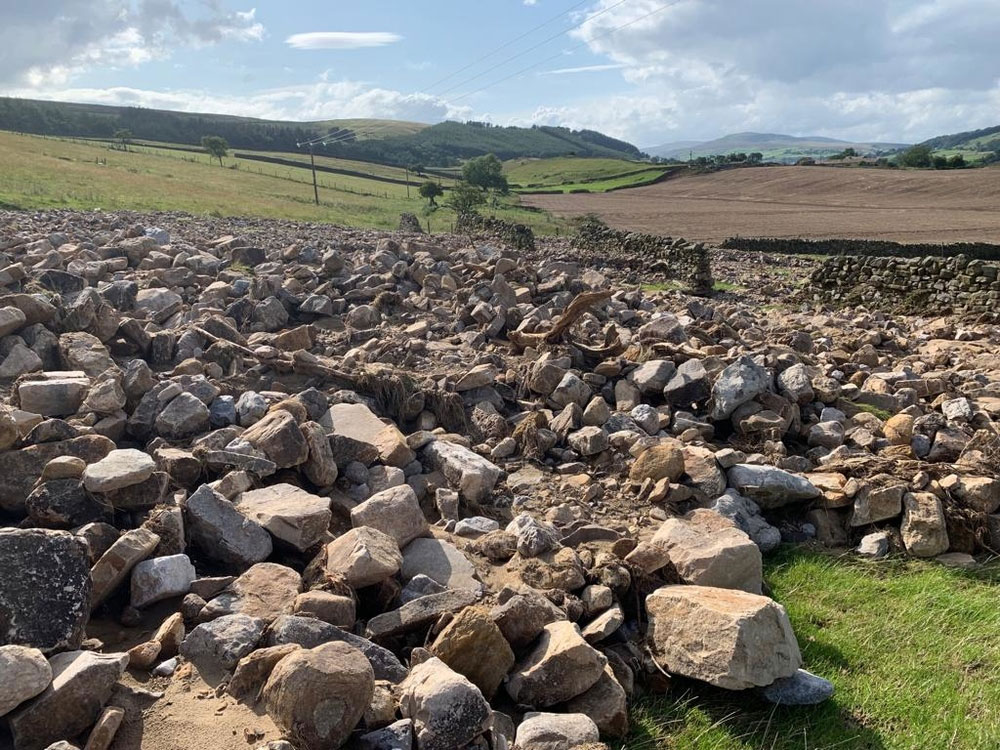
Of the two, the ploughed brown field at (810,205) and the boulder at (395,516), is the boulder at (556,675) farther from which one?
the ploughed brown field at (810,205)

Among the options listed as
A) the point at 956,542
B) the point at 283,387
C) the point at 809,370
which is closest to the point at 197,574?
the point at 283,387

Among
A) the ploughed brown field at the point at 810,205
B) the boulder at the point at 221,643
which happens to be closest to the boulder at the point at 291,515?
the boulder at the point at 221,643

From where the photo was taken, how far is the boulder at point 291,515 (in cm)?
415

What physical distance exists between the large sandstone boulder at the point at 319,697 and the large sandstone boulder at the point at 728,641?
1631 millimetres

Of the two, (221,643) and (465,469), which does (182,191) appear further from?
(221,643)

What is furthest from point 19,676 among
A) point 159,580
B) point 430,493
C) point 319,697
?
point 430,493

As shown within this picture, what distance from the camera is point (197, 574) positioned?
3.95 metres

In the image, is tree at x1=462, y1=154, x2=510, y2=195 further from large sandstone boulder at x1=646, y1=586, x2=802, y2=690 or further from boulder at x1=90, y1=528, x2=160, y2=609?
large sandstone boulder at x1=646, y1=586, x2=802, y2=690

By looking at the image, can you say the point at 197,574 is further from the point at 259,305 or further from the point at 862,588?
the point at 259,305

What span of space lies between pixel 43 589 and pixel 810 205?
185 feet

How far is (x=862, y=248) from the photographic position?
26797 millimetres

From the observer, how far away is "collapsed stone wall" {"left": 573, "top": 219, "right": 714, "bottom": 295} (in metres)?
17.4

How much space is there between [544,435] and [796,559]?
88.5 inches

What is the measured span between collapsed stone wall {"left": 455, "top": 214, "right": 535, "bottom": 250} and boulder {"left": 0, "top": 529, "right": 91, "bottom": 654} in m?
19.8
